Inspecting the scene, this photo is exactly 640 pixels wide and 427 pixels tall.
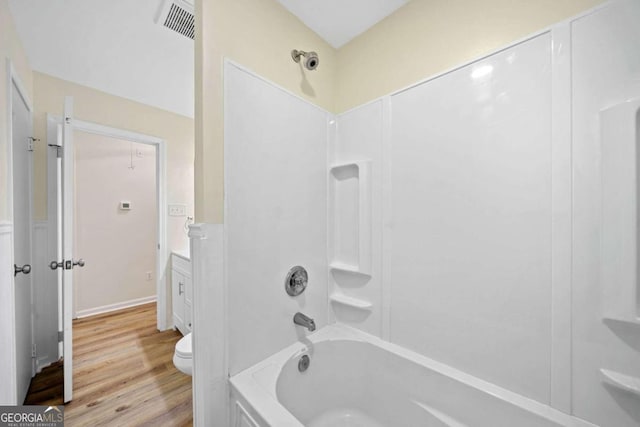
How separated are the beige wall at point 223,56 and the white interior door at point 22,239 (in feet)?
4.10

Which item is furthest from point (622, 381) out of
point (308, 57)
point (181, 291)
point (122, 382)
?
point (181, 291)

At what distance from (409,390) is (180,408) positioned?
4.79 ft

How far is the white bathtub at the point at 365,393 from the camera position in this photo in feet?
Answer: 2.99

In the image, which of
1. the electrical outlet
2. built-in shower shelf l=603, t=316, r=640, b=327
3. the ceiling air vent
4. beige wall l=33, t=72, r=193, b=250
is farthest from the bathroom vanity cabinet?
built-in shower shelf l=603, t=316, r=640, b=327

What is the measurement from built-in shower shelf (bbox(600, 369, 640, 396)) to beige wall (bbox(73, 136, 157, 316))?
14.1 ft

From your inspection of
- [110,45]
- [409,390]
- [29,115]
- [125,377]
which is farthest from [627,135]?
[29,115]

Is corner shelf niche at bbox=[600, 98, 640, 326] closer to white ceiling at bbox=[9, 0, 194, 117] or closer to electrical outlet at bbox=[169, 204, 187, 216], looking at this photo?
white ceiling at bbox=[9, 0, 194, 117]

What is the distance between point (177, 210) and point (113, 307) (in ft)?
5.71

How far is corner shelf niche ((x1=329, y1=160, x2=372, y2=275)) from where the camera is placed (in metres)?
1.39

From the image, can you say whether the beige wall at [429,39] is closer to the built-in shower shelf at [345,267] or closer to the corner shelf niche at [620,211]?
the corner shelf niche at [620,211]

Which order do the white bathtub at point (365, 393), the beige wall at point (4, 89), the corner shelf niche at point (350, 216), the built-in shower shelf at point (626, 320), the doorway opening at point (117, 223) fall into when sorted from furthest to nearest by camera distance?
the doorway opening at point (117, 223) → the corner shelf niche at point (350, 216) → the beige wall at point (4, 89) → the white bathtub at point (365, 393) → the built-in shower shelf at point (626, 320)

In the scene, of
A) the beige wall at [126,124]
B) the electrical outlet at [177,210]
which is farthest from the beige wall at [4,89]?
the electrical outlet at [177,210]

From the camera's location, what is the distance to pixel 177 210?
2572mm

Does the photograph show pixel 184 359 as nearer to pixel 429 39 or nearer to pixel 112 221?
pixel 429 39
